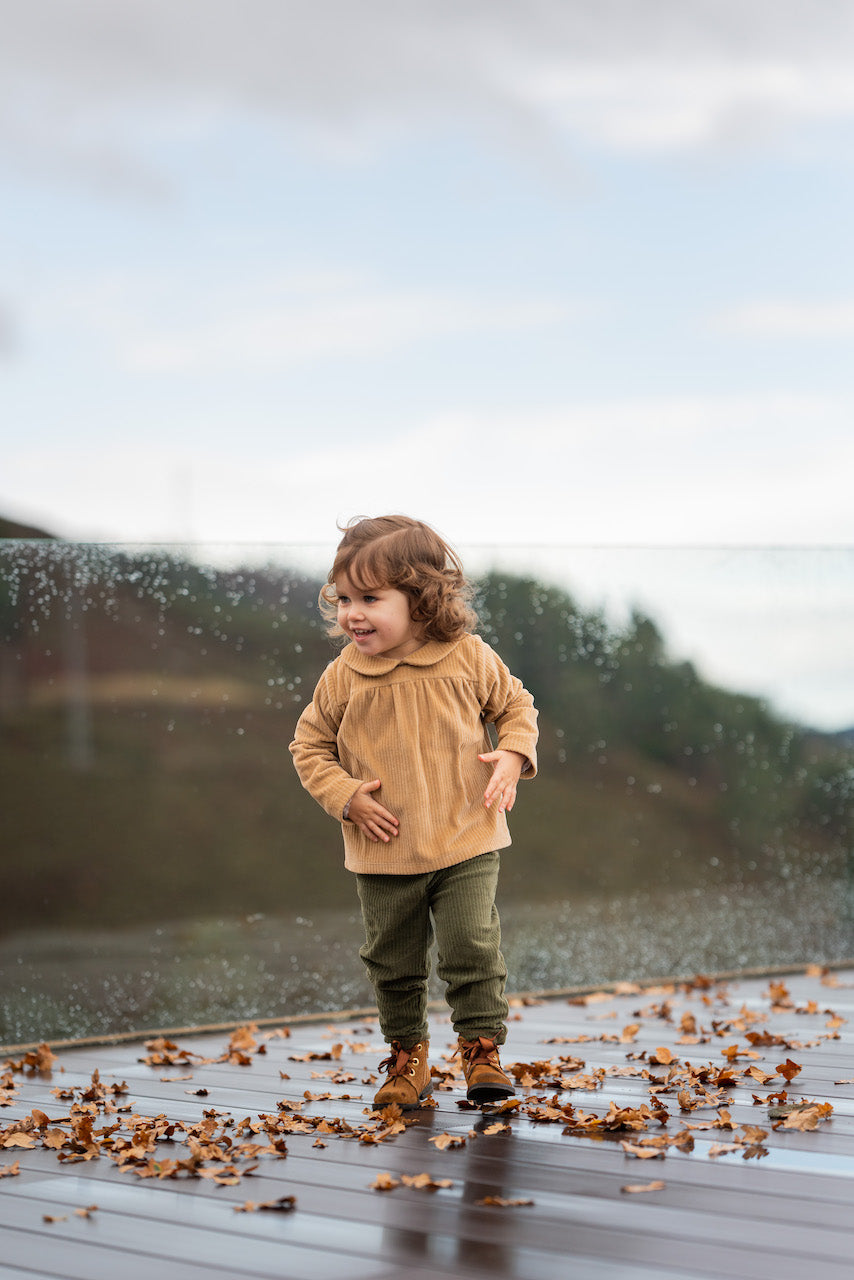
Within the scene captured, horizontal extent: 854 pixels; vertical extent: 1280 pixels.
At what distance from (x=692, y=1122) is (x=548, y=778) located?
7.47 ft

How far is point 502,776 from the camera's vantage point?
284 centimetres

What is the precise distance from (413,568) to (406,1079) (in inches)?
41.2

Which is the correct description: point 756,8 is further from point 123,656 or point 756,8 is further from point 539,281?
point 123,656

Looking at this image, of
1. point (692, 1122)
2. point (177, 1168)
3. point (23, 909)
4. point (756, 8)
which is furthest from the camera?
point (756, 8)

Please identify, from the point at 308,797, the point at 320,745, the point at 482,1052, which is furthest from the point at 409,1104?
the point at 308,797

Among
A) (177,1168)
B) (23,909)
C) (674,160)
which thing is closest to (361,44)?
(674,160)

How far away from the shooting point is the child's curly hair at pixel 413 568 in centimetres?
284

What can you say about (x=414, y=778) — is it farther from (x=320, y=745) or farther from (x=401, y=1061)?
(x=401, y=1061)

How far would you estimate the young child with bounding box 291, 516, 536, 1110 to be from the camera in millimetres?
2811

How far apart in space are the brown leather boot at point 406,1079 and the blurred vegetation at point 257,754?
1.43 meters

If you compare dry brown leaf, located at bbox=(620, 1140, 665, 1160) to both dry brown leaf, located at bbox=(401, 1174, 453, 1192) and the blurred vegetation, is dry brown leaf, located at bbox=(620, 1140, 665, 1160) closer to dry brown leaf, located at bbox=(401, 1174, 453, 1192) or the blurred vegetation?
dry brown leaf, located at bbox=(401, 1174, 453, 1192)

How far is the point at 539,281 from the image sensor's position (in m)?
10.2

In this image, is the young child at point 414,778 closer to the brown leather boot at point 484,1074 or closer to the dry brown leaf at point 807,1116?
the brown leather boot at point 484,1074

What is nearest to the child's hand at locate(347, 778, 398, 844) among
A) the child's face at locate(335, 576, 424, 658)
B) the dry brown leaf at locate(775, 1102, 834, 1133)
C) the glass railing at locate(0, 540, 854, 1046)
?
the child's face at locate(335, 576, 424, 658)
